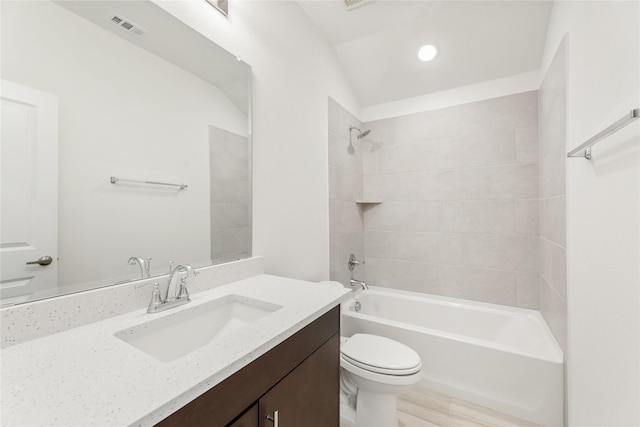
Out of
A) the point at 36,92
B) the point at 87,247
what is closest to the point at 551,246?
the point at 87,247

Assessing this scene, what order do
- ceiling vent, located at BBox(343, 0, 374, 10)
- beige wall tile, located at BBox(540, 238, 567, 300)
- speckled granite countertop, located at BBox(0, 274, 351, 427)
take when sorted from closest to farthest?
speckled granite countertop, located at BBox(0, 274, 351, 427), beige wall tile, located at BBox(540, 238, 567, 300), ceiling vent, located at BBox(343, 0, 374, 10)

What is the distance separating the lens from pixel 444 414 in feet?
5.31

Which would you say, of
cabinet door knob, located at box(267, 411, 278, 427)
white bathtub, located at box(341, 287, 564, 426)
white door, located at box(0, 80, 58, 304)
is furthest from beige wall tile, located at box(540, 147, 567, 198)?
white door, located at box(0, 80, 58, 304)

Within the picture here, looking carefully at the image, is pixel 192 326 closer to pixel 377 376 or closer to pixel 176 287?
pixel 176 287

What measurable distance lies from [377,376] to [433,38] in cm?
241

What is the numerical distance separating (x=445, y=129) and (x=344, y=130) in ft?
3.02

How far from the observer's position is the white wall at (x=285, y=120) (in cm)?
143

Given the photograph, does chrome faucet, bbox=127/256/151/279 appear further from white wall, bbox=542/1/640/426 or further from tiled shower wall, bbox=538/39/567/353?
tiled shower wall, bbox=538/39/567/353

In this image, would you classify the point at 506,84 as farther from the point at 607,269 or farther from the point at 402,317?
the point at 402,317

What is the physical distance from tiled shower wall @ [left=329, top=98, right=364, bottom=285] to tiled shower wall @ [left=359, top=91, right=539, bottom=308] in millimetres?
168

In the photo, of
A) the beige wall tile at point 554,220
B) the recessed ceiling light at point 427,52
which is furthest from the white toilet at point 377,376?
the recessed ceiling light at point 427,52

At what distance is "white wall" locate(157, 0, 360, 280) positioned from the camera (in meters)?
1.43

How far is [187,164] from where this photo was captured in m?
1.17

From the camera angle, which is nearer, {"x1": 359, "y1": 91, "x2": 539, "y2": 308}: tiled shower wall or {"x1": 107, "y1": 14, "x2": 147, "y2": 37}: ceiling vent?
{"x1": 107, "y1": 14, "x2": 147, "y2": 37}: ceiling vent
